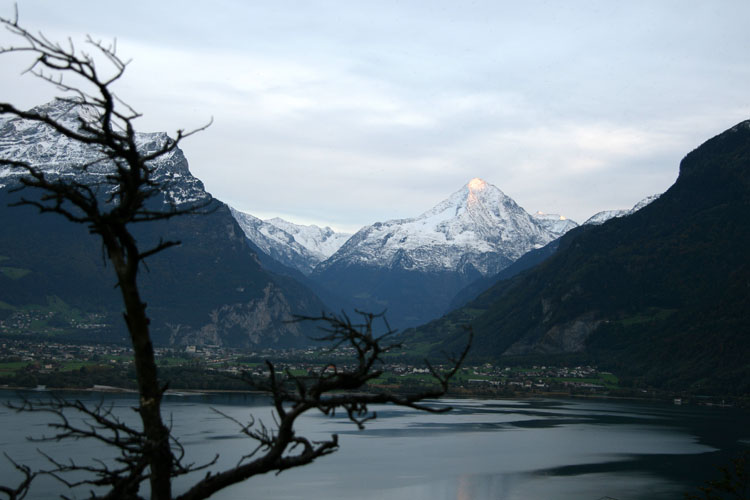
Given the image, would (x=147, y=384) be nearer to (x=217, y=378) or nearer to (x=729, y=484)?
(x=729, y=484)

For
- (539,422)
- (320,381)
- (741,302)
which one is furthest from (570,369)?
(320,381)

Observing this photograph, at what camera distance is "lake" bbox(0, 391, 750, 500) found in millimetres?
61688

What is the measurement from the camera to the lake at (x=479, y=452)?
61688 mm

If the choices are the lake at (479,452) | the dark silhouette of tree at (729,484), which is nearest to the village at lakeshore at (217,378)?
the lake at (479,452)

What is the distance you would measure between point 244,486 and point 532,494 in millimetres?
21338

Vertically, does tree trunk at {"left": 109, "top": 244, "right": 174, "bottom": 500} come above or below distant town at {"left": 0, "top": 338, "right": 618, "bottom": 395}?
above

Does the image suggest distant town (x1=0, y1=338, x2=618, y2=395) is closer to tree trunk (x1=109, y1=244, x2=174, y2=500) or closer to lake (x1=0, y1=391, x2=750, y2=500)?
lake (x1=0, y1=391, x2=750, y2=500)

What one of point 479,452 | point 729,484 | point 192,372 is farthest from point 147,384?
point 192,372

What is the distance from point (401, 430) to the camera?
10288cm

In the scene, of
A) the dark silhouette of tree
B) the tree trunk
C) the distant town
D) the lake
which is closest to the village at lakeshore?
the distant town

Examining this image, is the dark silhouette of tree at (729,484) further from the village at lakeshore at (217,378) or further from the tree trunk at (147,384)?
the village at lakeshore at (217,378)

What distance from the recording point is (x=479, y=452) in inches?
3211

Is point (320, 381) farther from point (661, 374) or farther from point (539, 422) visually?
point (661, 374)

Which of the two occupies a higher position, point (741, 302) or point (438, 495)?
point (741, 302)
